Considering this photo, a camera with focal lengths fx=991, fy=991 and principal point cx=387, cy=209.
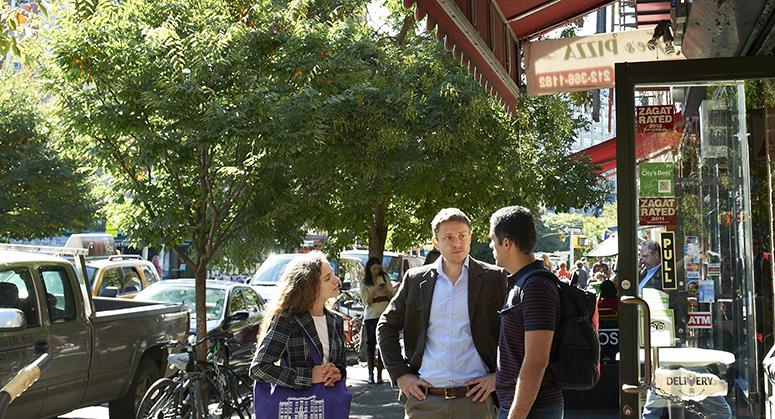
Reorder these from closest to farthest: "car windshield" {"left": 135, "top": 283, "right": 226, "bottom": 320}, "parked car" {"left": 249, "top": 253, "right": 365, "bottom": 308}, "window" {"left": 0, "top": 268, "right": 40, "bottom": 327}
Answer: "window" {"left": 0, "top": 268, "right": 40, "bottom": 327}
"car windshield" {"left": 135, "top": 283, "right": 226, "bottom": 320}
"parked car" {"left": 249, "top": 253, "right": 365, "bottom": 308}

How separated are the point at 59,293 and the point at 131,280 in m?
8.49

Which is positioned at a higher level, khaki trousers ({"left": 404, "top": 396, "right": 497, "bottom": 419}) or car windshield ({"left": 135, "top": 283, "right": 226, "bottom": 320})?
car windshield ({"left": 135, "top": 283, "right": 226, "bottom": 320})

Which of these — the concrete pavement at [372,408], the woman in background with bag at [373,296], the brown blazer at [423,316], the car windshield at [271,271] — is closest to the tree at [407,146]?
the woman in background with bag at [373,296]

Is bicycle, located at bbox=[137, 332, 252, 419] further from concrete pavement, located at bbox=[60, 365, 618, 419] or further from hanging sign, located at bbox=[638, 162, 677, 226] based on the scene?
hanging sign, located at bbox=[638, 162, 677, 226]

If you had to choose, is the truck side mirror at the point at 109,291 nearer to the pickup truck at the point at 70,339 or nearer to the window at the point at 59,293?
the pickup truck at the point at 70,339

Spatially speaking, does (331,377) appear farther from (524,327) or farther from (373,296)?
(373,296)

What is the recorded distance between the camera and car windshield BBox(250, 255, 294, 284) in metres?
21.7

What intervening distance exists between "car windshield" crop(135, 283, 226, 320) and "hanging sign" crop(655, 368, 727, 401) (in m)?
10.3

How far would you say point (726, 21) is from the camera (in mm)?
5285

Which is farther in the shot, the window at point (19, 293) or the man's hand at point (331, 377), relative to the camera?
the window at point (19, 293)

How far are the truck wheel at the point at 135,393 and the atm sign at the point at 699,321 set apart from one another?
7298 mm

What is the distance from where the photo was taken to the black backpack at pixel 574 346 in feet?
14.8

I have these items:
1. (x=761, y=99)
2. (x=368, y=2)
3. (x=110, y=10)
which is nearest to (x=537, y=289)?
(x=761, y=99)

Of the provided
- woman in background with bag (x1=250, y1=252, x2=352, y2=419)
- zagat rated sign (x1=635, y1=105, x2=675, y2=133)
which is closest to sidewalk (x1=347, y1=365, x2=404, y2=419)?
woman in background with bag (x1=250, y1=252, x2=352, y2=419)
